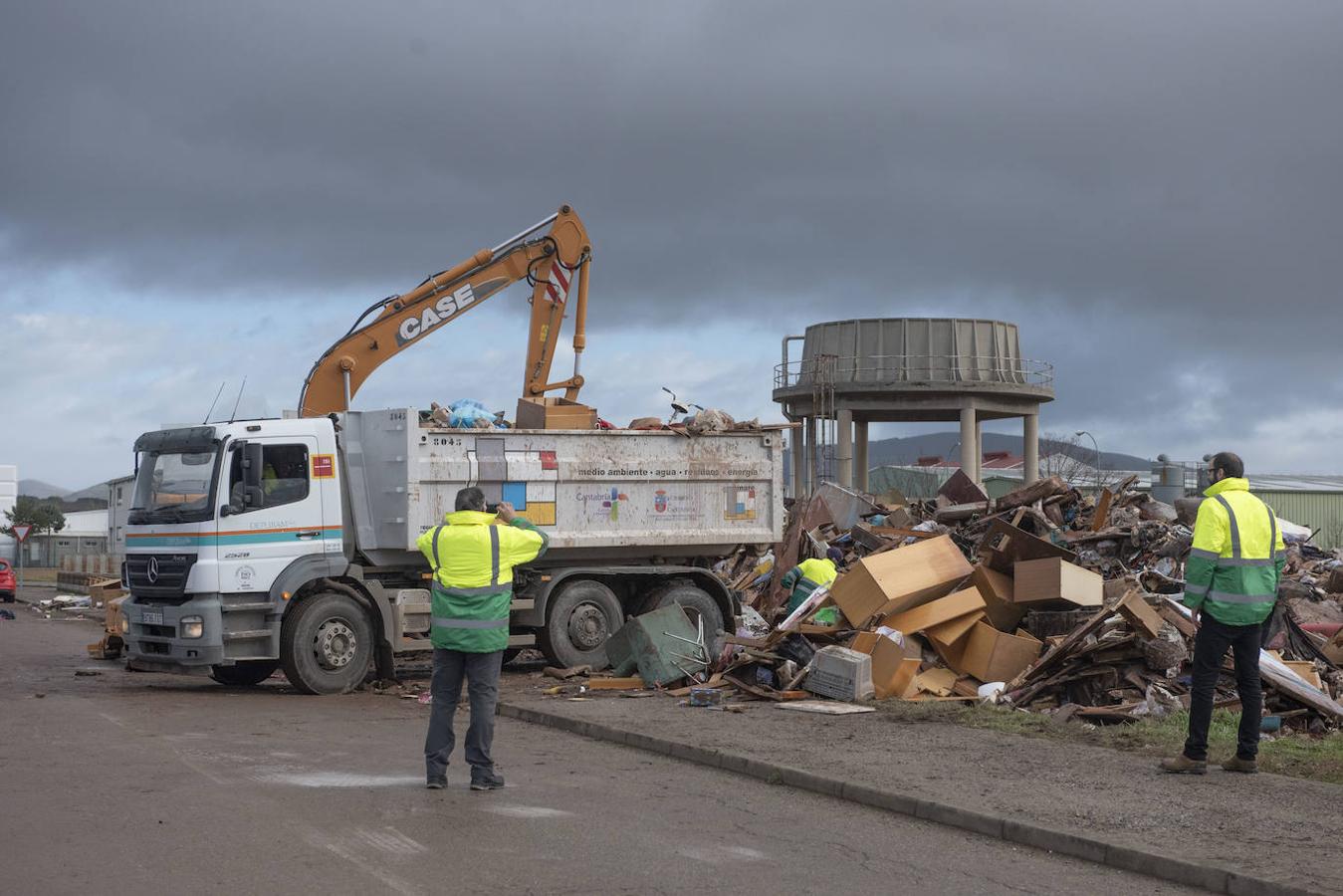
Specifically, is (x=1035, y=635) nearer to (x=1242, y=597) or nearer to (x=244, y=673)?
(x=1242, y=597)

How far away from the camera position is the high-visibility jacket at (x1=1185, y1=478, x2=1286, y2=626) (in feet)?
30.2

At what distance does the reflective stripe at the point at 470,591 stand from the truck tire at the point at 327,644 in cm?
652

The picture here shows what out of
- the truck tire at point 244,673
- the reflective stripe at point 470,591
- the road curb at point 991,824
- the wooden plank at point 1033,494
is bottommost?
the road curb at point 991,824

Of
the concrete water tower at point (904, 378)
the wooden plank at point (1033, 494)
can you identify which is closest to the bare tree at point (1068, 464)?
the concrete water tower at point (904, 378)

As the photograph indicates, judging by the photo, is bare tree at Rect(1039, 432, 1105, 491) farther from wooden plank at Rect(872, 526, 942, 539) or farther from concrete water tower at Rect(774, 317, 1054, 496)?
wooden plank at Rect(872, 526, 942, 539)

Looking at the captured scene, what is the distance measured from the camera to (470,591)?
9164 mm

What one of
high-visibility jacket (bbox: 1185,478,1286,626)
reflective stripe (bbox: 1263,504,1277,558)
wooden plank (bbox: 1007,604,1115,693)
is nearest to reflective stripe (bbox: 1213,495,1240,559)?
high-visibility jacket (bbox: 1185,478,1286,626)

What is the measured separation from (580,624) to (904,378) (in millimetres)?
30971

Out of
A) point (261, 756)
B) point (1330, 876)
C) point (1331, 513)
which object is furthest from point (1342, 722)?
point (1331, 513)

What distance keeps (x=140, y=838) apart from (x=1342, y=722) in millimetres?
8711

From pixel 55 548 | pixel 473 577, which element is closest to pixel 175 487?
pixel 473 577

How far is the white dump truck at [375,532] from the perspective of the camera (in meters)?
15.1

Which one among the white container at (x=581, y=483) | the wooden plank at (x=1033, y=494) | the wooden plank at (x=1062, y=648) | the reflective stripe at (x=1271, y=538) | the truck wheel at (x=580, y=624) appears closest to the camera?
the reflective stripe at (x=1271, y=538)

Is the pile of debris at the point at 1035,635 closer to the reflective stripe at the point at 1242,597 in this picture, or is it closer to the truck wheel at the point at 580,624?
the truck wheel at the point at 580,624
